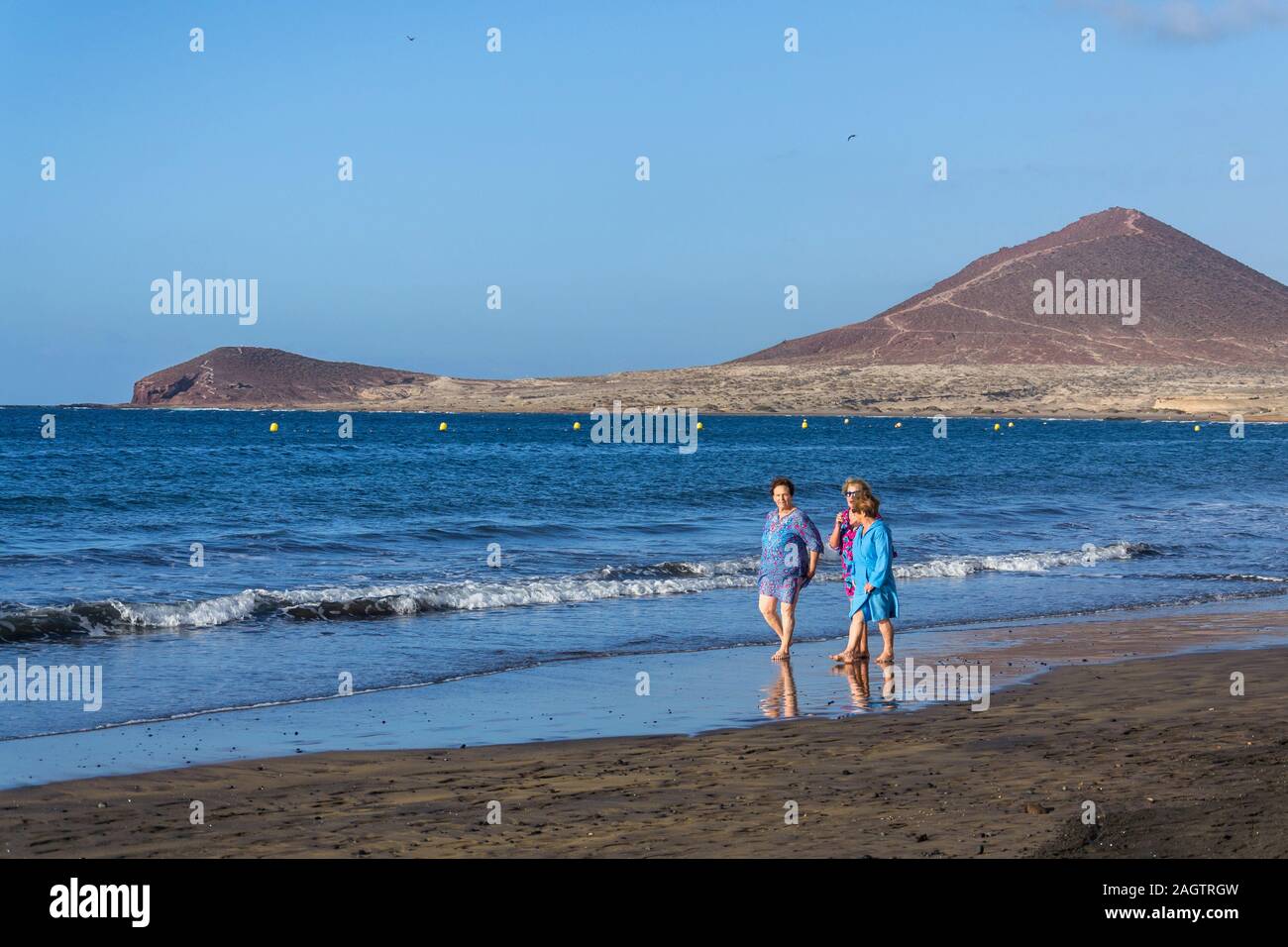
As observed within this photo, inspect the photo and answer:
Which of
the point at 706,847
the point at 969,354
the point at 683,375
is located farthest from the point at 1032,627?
the point at 969,354

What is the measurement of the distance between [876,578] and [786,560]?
3.04 ft

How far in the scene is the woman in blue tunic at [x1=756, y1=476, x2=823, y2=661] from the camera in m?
13.0

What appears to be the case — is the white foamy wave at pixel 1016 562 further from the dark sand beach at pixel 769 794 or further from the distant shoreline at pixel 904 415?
the distant shoreline at pixel 904 415

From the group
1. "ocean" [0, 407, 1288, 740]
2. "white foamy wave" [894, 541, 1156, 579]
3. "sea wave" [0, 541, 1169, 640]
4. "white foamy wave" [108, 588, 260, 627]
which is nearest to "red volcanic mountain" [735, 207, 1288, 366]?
"ocean" [0, 407, 1288, 740]

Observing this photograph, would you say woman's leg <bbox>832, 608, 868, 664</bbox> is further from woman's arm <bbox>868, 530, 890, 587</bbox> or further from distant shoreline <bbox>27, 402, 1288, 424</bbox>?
distant shoreline <bbox>27, 402, 1288, 424</bbox>

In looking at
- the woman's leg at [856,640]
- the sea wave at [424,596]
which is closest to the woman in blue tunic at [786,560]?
the woman's leg at [856,640]

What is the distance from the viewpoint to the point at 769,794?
7.23 m

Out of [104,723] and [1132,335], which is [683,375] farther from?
[104,723]

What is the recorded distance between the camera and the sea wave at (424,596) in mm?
15297

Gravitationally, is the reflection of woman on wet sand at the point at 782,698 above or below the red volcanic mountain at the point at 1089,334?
below

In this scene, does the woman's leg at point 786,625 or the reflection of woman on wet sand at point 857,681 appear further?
the woman's leg at point 786,625

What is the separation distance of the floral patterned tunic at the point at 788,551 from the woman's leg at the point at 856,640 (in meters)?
0.67

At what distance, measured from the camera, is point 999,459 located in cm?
5822
